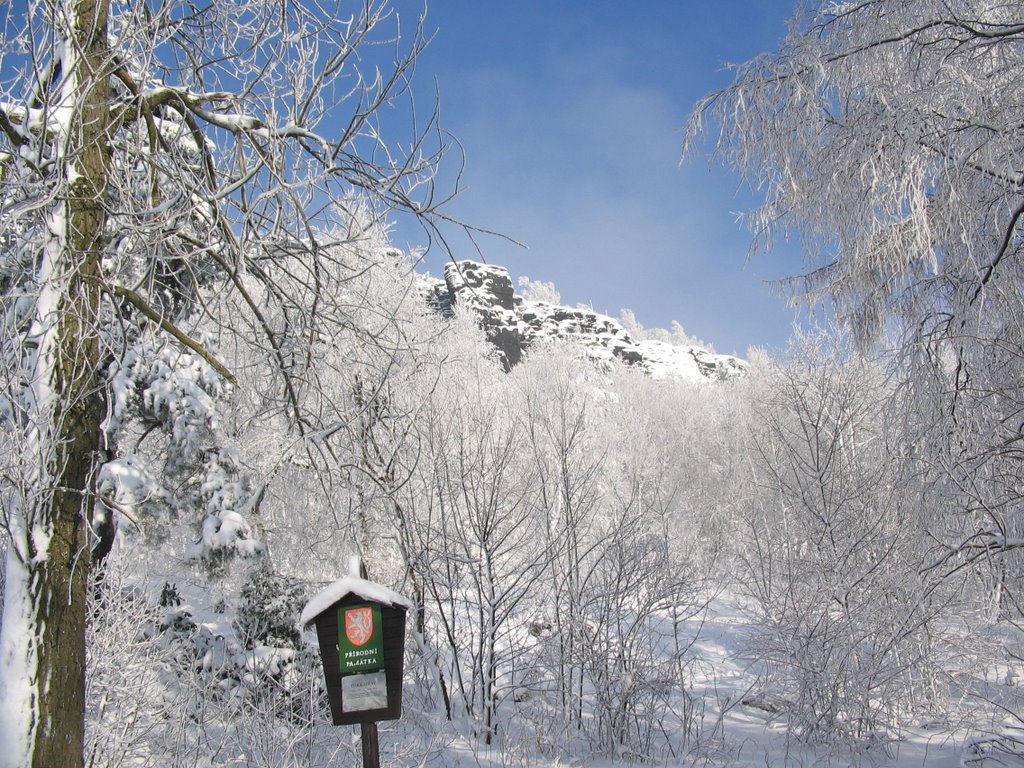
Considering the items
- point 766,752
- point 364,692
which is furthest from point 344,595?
point 766,752

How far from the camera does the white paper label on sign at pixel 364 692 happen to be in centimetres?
301

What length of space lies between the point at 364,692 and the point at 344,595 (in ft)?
1.42

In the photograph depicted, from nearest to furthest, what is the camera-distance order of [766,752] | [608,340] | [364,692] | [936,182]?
[364,692]
[936,182]
[766,752]
[608,340]

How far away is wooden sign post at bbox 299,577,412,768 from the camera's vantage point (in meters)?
3.02

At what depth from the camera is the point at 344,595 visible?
3072 mm

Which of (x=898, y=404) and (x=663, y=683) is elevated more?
(x=898, y=404)

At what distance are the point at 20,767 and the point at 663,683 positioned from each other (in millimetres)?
6364

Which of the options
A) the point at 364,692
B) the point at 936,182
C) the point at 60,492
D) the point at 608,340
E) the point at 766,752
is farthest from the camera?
the point at 608,340

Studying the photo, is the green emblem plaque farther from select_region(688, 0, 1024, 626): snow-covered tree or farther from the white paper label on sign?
select_region(688, 0, 1024, 626): snow-covered tree

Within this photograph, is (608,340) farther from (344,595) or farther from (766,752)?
(344,595)

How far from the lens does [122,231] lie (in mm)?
2359

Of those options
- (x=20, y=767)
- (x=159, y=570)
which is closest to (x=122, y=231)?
(x=20, y=767)

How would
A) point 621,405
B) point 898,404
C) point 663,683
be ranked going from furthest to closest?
point 621,405
point 663,683
point 898,404

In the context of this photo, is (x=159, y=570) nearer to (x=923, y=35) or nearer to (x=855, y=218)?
(x=855, y=218)
